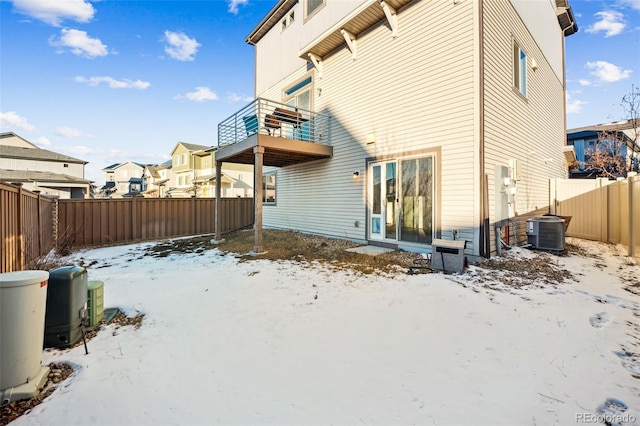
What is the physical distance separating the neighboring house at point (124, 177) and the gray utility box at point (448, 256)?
51351mm

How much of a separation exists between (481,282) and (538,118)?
733cm

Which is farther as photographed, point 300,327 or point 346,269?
point 346,269

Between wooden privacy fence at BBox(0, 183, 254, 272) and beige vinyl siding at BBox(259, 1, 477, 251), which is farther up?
beige vinyl siding at BBox(259, 1, 477, 251)

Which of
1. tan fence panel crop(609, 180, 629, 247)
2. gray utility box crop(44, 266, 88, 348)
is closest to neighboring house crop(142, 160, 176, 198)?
gray utility box crop(44, 266, 88, 348)

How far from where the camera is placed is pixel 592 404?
198 centimetres

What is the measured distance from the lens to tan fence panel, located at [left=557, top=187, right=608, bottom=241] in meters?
8.69

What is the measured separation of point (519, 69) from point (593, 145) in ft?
70.6

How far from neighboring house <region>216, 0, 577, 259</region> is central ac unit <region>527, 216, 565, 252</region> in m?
0.57

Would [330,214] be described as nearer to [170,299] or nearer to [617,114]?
[170,299]

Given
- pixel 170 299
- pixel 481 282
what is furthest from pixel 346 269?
pixel 170 299

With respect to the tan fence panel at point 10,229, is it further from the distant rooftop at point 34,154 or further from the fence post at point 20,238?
the distant rooftop at point 34,154

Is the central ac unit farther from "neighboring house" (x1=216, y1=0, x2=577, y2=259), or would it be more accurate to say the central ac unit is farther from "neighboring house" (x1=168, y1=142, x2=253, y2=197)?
"neighboring house" (x1=168, y1=142, x2=253, y2=197)

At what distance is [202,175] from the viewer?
30250 mm

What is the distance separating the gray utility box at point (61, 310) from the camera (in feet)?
9.09
